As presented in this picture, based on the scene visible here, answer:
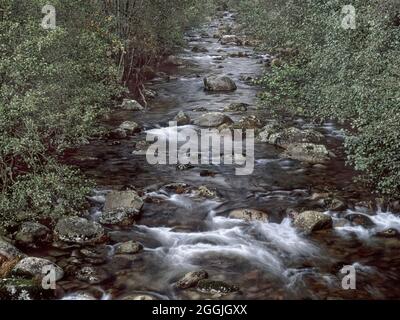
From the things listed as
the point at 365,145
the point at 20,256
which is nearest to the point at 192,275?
the point at 20,256

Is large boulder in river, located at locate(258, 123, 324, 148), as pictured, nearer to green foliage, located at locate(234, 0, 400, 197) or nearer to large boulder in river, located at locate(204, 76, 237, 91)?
green foliage, located at locate(234, 0, 400, 197)

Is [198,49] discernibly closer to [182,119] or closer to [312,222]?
[182,119]

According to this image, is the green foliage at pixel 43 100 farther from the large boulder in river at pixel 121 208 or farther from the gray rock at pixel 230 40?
the gray rock at pixel 230 40

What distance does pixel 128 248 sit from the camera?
526 inches

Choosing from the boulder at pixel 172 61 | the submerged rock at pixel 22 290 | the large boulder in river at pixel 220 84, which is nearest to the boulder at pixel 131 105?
the large boulder in river at pixel 220 84

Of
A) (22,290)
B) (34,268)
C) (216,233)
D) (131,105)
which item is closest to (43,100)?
(34,268)

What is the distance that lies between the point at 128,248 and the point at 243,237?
11.9ft

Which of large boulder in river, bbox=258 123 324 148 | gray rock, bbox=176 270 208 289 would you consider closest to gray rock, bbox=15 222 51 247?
gray rock, bbox=176 270 208 289

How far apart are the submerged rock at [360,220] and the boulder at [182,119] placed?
12297 mm

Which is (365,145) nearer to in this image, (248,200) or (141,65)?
(248,200)

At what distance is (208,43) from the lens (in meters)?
50.8

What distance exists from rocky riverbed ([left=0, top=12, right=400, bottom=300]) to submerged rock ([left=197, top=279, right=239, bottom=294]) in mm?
26

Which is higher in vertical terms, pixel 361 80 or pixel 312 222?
pixel 361 80
